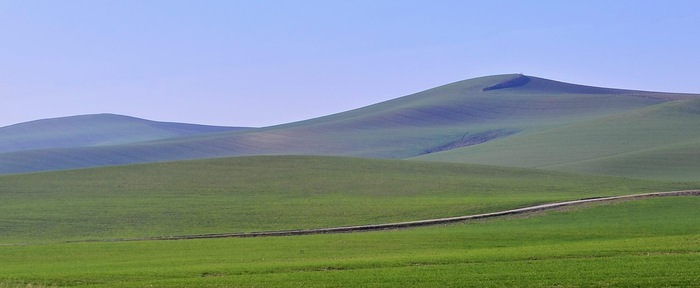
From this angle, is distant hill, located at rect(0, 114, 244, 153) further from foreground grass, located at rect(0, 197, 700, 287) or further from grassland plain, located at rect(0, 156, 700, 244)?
foreground grass, located at rect(0, 197, 700, 287)

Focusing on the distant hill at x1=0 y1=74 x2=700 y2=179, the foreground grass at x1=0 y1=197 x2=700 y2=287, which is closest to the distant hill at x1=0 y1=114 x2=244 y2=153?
the distant hill at x1=0 y1=74 x2=700 y2=179

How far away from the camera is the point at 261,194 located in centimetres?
Answer: 5006

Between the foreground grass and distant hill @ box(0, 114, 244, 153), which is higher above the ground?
distant hill @ box(0, 114, 244, 153)

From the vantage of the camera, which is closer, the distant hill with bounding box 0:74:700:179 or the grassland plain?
the grassland plain

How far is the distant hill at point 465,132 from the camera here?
87750 mm

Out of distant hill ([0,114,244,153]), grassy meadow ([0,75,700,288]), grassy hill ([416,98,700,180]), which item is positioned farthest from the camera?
distant hill ([0,114,244,153])

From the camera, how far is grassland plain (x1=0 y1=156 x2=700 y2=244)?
39.8 meters

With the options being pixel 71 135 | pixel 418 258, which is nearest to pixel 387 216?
pixel 418 258

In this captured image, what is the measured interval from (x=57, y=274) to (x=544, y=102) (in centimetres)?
10938

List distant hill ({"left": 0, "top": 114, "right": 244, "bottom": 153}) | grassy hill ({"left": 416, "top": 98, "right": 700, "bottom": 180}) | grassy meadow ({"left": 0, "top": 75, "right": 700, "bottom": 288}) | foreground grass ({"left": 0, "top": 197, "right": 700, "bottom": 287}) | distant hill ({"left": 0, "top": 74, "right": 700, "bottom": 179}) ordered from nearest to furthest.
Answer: foreground grass ({"left": 0, "top": 197, "right": 700, "bottom": 287}), grassy meadow ({"left": 0, "top": 75, "right": 700, "bottom": 288}), grassy hill ({"left": 416, "top": 98, "right": 700, "bottom": 180}), distant hill ({"left": 0, "top": 74, "right": 700, "bottom": 179}), distant hill ({"left": 0, "top": 114, "right": 244, "bottom": 153})

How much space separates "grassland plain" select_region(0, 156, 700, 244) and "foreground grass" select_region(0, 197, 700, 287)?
5199mm

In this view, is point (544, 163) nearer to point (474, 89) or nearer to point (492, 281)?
point (492, 281)

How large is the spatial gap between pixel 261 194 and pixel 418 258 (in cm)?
2618

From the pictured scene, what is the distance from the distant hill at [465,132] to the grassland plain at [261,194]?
78.3 ft
